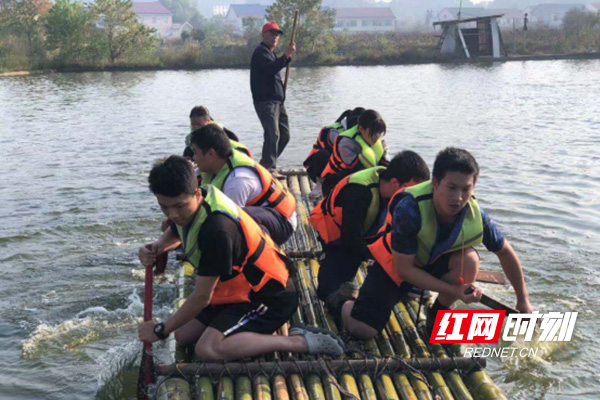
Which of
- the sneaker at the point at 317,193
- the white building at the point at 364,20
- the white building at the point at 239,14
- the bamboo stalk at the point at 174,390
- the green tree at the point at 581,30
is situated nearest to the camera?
the bamboo stalk at the point at 174,390

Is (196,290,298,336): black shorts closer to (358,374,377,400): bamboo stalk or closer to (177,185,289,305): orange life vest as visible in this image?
(177,185,289,305): orange life vest

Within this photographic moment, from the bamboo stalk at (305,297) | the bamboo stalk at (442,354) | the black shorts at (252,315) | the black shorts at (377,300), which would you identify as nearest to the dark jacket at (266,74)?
the bamboo stalk at (305,297)

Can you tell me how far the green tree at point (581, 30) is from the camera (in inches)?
1711

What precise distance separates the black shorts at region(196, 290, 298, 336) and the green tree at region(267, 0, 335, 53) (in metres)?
38.7

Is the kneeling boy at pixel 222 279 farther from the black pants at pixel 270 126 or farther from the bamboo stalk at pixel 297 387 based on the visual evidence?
the black pants at pixel 270 126

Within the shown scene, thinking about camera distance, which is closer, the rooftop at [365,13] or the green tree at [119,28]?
the green tree at [119,28]

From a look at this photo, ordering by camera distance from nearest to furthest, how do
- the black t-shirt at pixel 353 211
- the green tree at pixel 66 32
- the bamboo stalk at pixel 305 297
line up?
the bamboo stalk at pixel 305 297, the black t-shirt at pixel 353 211, the green tree at pixel 66 32

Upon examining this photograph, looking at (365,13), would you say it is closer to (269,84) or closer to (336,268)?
(269,84)

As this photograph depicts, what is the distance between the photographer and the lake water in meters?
4.75

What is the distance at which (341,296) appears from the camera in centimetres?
431

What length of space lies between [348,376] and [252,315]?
0.66 m

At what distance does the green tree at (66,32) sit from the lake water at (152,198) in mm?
14969

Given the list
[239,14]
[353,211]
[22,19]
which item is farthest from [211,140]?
[239,14]

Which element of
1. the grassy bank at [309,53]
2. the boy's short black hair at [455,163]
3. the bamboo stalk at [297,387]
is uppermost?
the grassy bank at [309,53]
